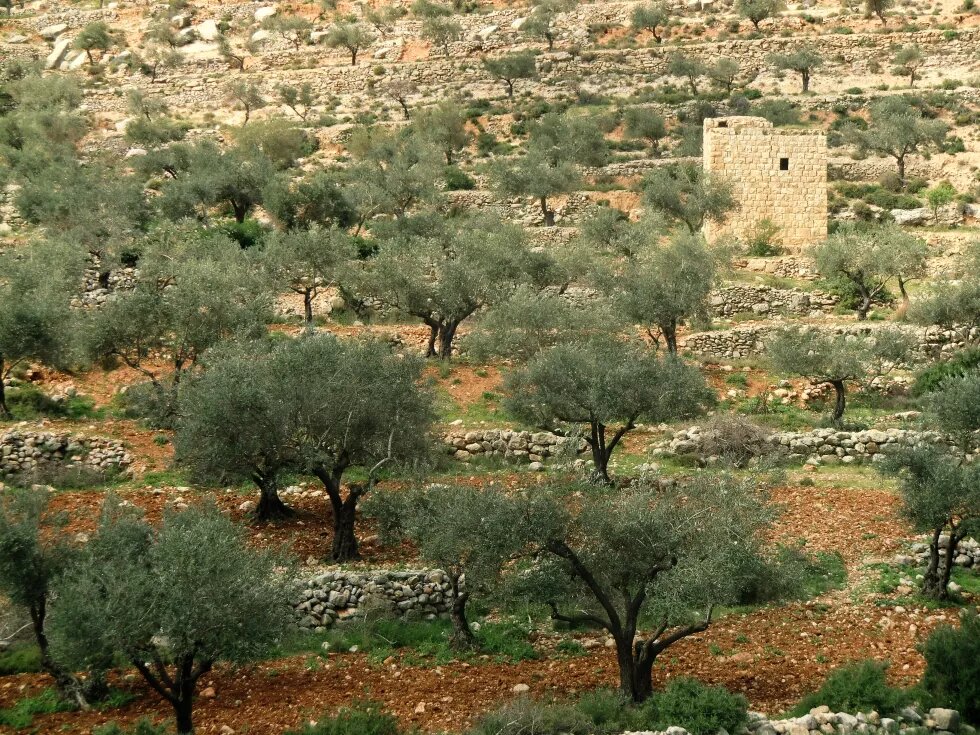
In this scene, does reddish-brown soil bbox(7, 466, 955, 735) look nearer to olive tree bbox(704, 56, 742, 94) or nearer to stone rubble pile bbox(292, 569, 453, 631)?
stone rubble pile bbox(292, 569, 453, 631)

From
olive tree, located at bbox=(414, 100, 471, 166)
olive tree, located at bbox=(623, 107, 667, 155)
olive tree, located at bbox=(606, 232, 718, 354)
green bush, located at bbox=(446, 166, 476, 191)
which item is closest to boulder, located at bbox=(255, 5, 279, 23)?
olive tree, located at bbox=(414, 100, 471, 166)

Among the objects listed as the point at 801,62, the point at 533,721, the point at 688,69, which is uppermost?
the point at 801,62

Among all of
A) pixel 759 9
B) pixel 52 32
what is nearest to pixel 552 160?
pixel 759 9

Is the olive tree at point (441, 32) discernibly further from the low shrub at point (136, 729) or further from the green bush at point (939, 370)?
the low shrub at point (136, 729)

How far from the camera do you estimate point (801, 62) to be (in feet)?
174

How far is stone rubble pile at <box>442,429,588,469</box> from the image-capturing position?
20.7 m

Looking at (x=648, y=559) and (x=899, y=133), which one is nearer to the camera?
(x=648, y=559)

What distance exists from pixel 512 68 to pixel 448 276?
114 feet

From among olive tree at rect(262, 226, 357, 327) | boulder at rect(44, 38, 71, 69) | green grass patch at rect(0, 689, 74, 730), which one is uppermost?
boulder at rect(44, 38, 71, 69)

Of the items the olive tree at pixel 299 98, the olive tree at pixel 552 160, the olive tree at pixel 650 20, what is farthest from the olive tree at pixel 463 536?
the olive tree at pixel 650 20

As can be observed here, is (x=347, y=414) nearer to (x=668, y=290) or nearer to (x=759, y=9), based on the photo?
(x=668, y=290)

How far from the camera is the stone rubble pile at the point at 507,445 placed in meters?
20.7

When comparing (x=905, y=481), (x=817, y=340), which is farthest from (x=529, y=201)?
(x=905, y=481)

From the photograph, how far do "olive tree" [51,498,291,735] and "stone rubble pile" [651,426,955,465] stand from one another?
10598mm
